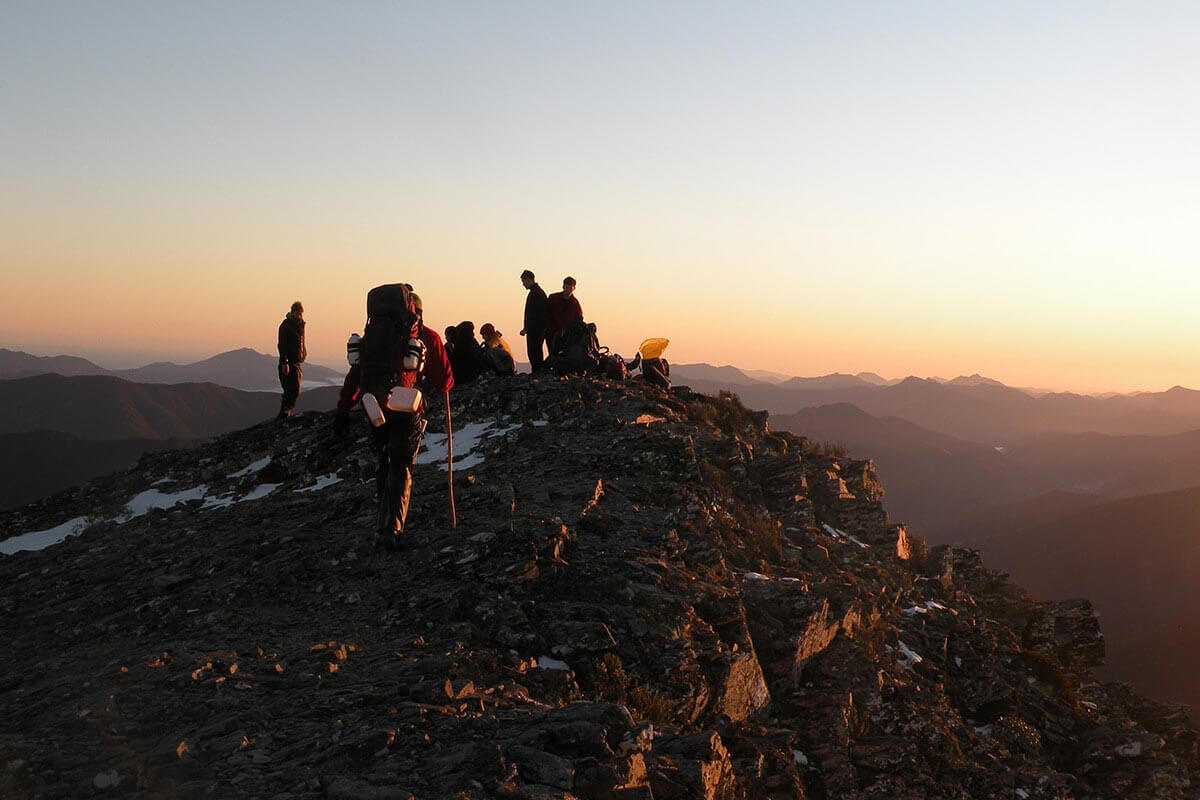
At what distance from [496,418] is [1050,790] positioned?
11047 mm

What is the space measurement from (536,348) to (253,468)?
7.13 metres

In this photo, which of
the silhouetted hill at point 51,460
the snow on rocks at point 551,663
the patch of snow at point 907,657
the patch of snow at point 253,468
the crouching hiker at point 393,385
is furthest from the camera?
the silhouetted hill at point 51,460

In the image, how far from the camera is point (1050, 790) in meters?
7.71

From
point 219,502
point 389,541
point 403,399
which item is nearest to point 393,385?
point 403,399

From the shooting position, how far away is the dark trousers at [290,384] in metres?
19.3

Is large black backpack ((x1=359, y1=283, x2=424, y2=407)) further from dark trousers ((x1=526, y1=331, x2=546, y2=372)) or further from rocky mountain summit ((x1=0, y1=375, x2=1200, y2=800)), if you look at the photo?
dark trousers ((x1=526, y1=331, x2=546, y2=372))

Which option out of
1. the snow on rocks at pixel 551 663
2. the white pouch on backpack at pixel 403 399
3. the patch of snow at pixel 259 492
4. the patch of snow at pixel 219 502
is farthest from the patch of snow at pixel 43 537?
the snow on rocks at pixel 551 663

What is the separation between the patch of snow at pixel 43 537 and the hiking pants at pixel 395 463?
28.0 ft

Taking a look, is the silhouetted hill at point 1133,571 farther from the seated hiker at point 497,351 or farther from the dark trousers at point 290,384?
the dark trousers at point 290,384

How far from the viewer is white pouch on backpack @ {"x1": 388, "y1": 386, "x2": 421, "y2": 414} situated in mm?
7980

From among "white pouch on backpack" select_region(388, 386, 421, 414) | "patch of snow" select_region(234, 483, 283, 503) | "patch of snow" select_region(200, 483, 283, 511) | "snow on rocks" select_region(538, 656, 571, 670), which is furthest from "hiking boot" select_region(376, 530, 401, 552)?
"patch of snow" select_region(200, 483, 283, 511)

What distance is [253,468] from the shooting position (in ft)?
50.4

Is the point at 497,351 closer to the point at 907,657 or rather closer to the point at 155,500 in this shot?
the point at 155,500

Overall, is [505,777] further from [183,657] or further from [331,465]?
[331,465]
